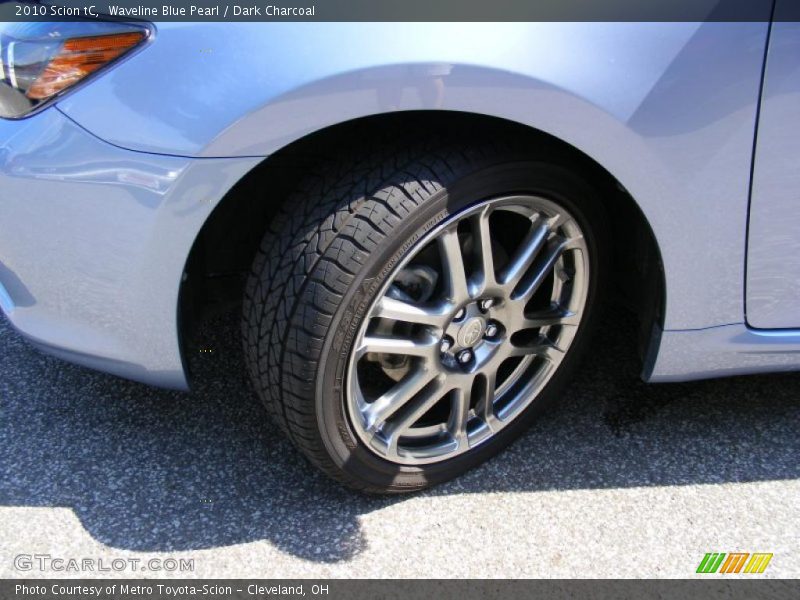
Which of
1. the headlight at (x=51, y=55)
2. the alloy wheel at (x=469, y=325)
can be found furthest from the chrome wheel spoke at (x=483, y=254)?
the headlight at (x=51, y=55)

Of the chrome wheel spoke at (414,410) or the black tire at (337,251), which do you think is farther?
the chrome wheel spoke at (414,410)

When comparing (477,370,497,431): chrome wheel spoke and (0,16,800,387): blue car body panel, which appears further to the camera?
(477,370,497,431): chrome wheel spoke

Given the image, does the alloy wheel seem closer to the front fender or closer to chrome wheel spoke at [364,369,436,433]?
chrome wheel spoke at [364,369,436,433]

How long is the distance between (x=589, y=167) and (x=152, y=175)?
98cm

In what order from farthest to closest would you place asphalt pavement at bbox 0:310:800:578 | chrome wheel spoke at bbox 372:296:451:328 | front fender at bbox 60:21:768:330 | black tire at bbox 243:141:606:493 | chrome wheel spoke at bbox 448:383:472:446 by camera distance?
chrome wheel spoke at bbox 448:383:472:446
asphalt pavement at bbox 0:310:800:578
chrome wheel spoke at bbox 372:296:451:328
black tire at bbox 243:141:606:493
front fender at bbox 60:21:768:330

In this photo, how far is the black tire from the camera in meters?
1.69

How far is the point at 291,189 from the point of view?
1947 millimetres

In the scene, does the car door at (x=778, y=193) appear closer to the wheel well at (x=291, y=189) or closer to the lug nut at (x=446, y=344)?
the wheel well at (x=291, y=189)

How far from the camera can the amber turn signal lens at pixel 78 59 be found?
1.60m

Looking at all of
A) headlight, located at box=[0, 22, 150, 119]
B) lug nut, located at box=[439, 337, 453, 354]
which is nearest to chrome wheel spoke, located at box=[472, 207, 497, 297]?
lug nut, located at box=[439, 337, 453, 354]

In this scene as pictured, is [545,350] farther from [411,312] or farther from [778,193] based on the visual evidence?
[778,193]

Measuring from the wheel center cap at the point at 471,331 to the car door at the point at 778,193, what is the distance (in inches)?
23.8

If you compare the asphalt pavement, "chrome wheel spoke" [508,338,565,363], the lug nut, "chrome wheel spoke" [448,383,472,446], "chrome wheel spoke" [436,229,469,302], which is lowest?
the asphalt pavement

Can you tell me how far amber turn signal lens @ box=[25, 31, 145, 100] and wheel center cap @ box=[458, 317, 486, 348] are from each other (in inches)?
35.7
